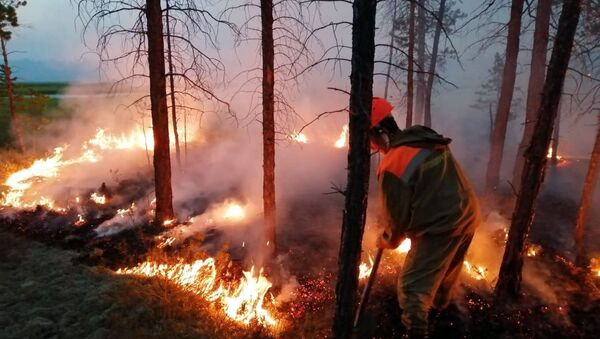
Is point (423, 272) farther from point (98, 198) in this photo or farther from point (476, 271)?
point (98, 198)

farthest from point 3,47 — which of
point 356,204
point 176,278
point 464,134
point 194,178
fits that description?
point 464,134

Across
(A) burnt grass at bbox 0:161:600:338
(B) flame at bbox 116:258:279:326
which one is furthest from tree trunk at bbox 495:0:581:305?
(B) flame at bbox 116:258:279:326

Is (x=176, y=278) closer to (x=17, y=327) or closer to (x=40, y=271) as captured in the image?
(x=17, y=327)

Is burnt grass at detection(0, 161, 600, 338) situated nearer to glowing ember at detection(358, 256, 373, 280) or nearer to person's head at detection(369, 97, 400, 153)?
glowing ember at detection(358, 256, 373, 280)

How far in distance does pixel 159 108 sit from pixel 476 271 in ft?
27.9

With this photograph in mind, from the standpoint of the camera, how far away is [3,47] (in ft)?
59.5

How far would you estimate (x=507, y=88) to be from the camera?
13.5 meters

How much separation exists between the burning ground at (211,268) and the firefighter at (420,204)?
159 cm

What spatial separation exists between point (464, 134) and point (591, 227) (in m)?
29.5

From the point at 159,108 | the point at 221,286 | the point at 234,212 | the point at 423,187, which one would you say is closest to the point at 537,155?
the point at 423,187

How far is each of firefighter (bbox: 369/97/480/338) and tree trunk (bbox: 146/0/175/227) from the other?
7.33 m

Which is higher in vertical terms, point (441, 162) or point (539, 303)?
point (441, 162)

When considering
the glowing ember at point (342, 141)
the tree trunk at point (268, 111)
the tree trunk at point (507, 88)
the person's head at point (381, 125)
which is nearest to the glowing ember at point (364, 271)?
the tree trunk at point (268, 111)

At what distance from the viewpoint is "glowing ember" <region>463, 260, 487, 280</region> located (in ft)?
23.0
